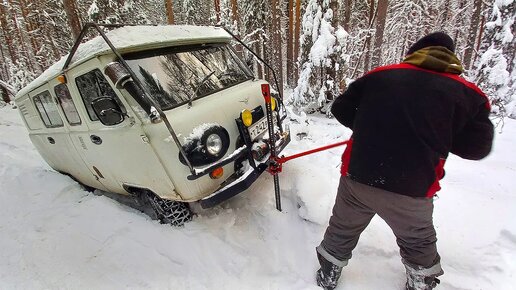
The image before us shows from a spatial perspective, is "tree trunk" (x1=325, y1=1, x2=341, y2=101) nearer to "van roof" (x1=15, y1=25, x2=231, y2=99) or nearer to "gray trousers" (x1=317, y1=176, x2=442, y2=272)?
"van roof" (x1=15, y1=25, x2=231, y2=99)

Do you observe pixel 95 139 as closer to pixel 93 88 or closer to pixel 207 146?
pixel 93 88

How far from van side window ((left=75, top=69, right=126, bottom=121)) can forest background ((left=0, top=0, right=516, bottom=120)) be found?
2.41 metres

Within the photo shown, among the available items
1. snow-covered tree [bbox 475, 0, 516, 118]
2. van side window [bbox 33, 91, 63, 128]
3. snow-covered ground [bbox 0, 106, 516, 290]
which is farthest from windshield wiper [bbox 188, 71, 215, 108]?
snow-covered tree [bbox 475, 0, 516, 118]

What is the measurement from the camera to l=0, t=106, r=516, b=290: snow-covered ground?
2.75 m

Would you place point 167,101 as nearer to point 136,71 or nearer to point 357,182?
point 136,71

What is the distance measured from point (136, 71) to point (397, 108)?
2.53 meters

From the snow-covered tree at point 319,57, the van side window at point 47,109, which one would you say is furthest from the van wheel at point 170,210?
the snow-covered tree at point 319,57

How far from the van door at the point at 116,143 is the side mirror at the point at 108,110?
0.08 m

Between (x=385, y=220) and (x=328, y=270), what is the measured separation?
28.7 inches

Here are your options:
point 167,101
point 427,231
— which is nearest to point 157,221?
point 167,101

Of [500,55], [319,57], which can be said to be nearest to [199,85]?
[319,57]

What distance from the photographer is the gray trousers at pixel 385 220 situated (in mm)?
2021

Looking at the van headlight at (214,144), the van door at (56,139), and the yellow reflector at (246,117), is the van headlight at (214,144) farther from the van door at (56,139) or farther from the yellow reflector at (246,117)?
the van door at (56,139)

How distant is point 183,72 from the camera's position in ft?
11.0
